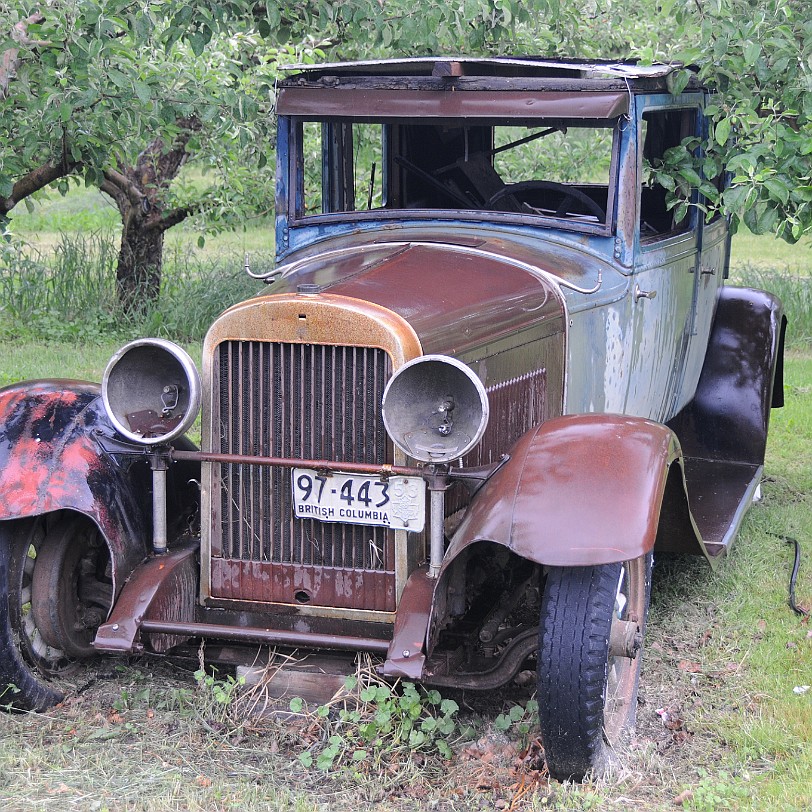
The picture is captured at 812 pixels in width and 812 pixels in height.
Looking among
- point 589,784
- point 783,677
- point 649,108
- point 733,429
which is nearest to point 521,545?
point 589,784

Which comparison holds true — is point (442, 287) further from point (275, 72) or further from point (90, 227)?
point (90, 227)

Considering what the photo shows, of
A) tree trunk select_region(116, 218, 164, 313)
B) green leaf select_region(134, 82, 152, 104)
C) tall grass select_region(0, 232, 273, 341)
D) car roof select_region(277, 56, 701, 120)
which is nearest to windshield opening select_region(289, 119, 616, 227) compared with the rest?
car roof select_region(277, 56, 701, 120)

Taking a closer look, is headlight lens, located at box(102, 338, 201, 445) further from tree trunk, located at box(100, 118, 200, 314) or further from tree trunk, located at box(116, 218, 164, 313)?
tree trunk, located at box(116, 218, 164, 313)

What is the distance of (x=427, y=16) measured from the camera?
567 cm

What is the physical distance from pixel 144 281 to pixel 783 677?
7308 mm

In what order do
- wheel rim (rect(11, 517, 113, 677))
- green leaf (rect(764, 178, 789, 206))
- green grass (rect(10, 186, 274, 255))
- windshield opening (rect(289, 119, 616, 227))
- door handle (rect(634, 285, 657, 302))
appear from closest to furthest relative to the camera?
1. wheel rim (rect(11, 517, 113, 677))
2. door handle (rect(634, 285, 657, 302))
3. green leaf (rect(764, 178, 789, 206))
4. windshield opening (rect(289, 119, 616, 227))
5. green grass (rect(10, 186, 274, 255))

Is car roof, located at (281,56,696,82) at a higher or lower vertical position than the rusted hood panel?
higher

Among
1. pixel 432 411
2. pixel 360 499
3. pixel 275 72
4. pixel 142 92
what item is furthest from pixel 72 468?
pixel 275 72

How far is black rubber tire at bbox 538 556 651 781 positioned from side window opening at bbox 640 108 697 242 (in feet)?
6.68

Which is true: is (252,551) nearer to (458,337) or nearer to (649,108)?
(458,337)

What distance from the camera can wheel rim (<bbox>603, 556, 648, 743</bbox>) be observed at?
367 centimetres

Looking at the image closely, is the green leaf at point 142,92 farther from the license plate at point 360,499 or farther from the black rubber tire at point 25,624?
the license plate at point 360,499

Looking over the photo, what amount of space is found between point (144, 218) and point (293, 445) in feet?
22.7

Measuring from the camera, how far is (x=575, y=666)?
324cm
